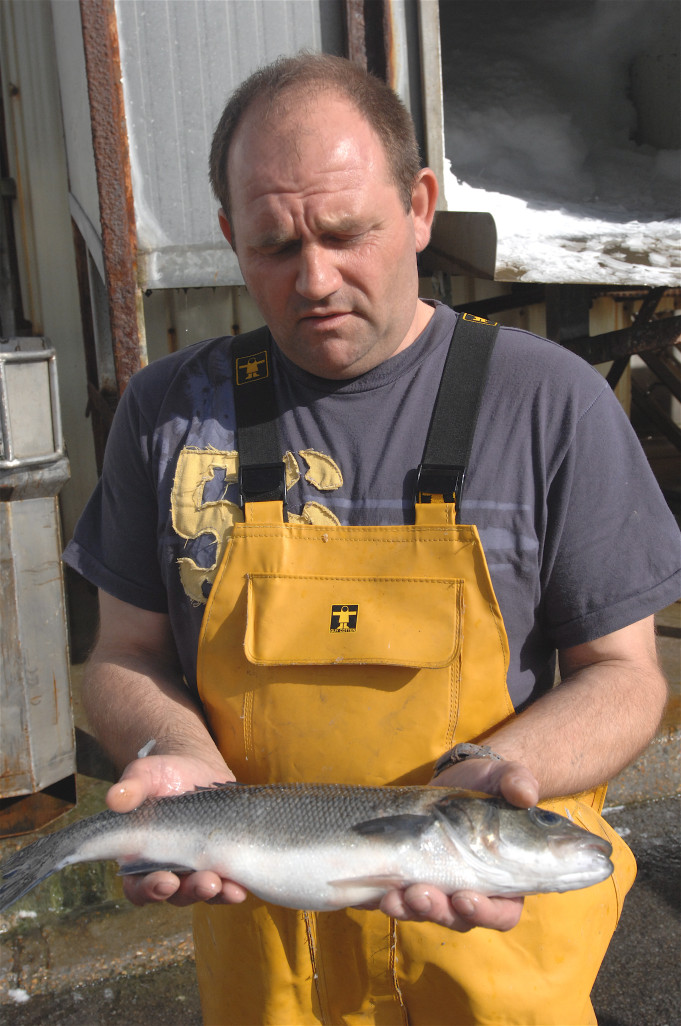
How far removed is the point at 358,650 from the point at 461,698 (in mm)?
244

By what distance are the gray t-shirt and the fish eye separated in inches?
12.2

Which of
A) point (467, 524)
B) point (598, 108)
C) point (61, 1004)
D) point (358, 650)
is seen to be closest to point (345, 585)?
point (358, 650)

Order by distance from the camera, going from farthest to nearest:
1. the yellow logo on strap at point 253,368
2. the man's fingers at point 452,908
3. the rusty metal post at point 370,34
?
the rusty metal post at point 370,34 → the yellow logo on strap at point 253,368 → the man's fingers at point 452,908

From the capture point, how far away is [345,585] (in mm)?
1826

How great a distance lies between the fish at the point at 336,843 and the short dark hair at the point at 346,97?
53.2 inches

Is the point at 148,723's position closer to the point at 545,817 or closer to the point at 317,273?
the point at 545,817

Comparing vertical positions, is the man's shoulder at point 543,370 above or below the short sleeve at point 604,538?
above

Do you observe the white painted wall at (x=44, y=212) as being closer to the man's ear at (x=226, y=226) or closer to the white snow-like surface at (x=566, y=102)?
the white snow-like surface at (x=566, y=102)

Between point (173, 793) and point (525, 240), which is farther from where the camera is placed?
point (525, 240)

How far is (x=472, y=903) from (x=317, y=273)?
1313 millimetres

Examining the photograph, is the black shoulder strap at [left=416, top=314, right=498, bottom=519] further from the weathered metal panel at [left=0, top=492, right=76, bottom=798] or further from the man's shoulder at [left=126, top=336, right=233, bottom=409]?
the weathered metal panel at [left=0, top=492, right=76, bottom=798]

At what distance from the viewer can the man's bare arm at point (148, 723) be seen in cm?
169

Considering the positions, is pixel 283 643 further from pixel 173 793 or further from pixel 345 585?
pixel 173 793

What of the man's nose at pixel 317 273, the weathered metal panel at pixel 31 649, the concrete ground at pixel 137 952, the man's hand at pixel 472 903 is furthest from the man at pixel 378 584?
the weathered metal panel at pixel 31 649
